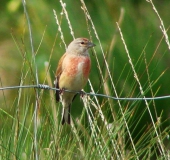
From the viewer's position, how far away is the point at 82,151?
3.26m

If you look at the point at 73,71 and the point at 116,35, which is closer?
the point at 73,71

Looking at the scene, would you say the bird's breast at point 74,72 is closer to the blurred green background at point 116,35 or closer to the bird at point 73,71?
the bird at point 73,71

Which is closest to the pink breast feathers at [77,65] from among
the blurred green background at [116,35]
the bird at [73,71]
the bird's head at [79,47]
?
the bird at [73,71]

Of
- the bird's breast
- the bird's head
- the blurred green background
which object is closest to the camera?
the bird's breast

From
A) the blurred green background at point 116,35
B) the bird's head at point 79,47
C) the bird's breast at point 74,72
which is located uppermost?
the blurred green background at point 116,35

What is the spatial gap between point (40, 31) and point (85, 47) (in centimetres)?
171

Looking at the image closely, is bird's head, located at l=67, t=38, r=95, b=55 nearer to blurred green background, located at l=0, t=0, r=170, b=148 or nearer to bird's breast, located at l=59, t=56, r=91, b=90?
bird's breast, located at l=59, t=56, r=91, b=90

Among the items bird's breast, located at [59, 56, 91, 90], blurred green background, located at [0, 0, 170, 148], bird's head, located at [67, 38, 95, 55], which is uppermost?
blurred green background, located at [0, 0, 170, 148]

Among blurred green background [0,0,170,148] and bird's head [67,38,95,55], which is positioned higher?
blurred green background [0,0,170,148]

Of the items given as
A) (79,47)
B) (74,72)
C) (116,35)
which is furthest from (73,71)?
(116,35)

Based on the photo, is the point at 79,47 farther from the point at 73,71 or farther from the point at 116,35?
the point at 116,35

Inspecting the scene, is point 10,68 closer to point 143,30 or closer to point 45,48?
point 45,48

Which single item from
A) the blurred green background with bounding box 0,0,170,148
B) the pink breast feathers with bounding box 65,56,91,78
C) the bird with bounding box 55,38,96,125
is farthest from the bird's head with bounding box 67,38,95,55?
the blurred green background with bounding box 0,0,170,148

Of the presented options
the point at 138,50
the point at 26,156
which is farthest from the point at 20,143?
the point at 138,50
